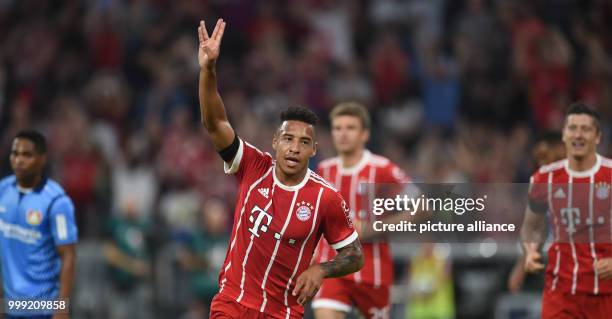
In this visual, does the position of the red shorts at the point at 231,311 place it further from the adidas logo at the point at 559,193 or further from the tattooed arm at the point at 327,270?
the adidas logo at the point at 559,193

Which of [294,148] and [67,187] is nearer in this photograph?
[294,148]

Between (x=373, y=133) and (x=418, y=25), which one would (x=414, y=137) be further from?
(x=418, y=25)

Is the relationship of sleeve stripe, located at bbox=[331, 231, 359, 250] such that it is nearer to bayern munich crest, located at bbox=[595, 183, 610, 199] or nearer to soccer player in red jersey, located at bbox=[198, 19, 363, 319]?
soccer player in red jersey, located at bbox=[198, 19, 363, 319]

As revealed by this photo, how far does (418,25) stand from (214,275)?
560cm

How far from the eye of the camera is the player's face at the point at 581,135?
358 inches

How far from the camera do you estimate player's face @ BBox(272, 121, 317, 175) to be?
7.83 metres

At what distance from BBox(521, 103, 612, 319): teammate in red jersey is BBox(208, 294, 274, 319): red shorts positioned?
8.32 feet

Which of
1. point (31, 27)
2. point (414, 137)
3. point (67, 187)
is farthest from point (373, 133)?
point (31, 27)

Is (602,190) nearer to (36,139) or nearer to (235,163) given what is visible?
(235,163)

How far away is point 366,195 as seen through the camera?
1042 centimetres

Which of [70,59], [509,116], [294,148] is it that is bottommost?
[294,148]

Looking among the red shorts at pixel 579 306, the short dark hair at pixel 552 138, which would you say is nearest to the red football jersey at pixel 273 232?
the red shorts at pixel 579 306

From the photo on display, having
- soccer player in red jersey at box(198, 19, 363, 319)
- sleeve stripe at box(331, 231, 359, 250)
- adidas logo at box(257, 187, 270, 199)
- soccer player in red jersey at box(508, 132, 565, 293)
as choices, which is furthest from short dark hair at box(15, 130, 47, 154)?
soccer player in red jersey at box(508, 132, 565, 293)

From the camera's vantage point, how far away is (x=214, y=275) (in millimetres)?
14516
